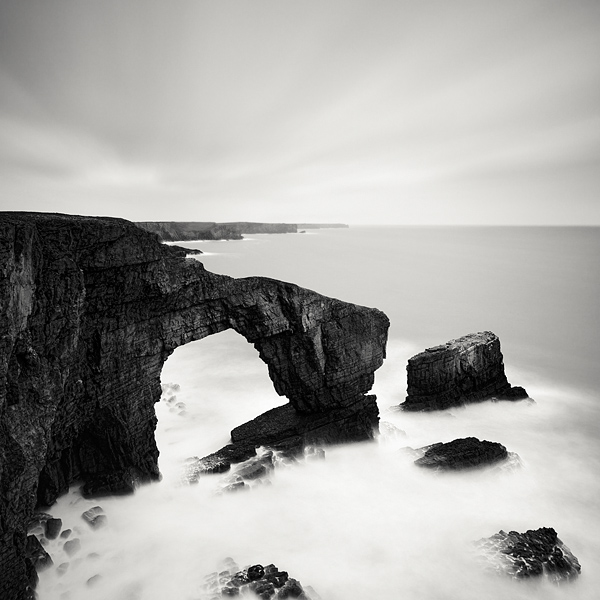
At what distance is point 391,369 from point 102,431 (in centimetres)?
2362

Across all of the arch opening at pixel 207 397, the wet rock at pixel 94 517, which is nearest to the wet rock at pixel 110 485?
the wet rock at pixel 94 517

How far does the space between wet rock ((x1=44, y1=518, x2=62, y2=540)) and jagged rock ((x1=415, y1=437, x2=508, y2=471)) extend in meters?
13.9

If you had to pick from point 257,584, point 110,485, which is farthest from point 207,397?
point 257,584

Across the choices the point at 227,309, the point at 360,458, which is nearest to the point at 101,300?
the point at 227,309

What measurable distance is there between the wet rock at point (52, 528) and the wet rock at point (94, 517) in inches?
32.4

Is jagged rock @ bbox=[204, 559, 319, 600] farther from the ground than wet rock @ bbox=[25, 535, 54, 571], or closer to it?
closer to it

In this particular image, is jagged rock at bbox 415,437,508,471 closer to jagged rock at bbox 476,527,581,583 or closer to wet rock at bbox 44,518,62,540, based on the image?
jagged rock at bbox 476,527,581,583

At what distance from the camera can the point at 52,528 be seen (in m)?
12.3

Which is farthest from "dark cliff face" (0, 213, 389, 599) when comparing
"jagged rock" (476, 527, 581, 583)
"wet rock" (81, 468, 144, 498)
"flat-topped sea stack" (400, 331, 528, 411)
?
"jagged rock" (476, 527, 581, 583)

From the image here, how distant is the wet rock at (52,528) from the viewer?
12.3 meters

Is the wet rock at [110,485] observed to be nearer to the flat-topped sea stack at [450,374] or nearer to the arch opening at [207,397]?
the arch opening at [207,397]

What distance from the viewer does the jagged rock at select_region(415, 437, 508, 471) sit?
17.6 metres

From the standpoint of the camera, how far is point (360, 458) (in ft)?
60.4

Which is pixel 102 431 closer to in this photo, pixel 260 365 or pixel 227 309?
pixel 227 309
